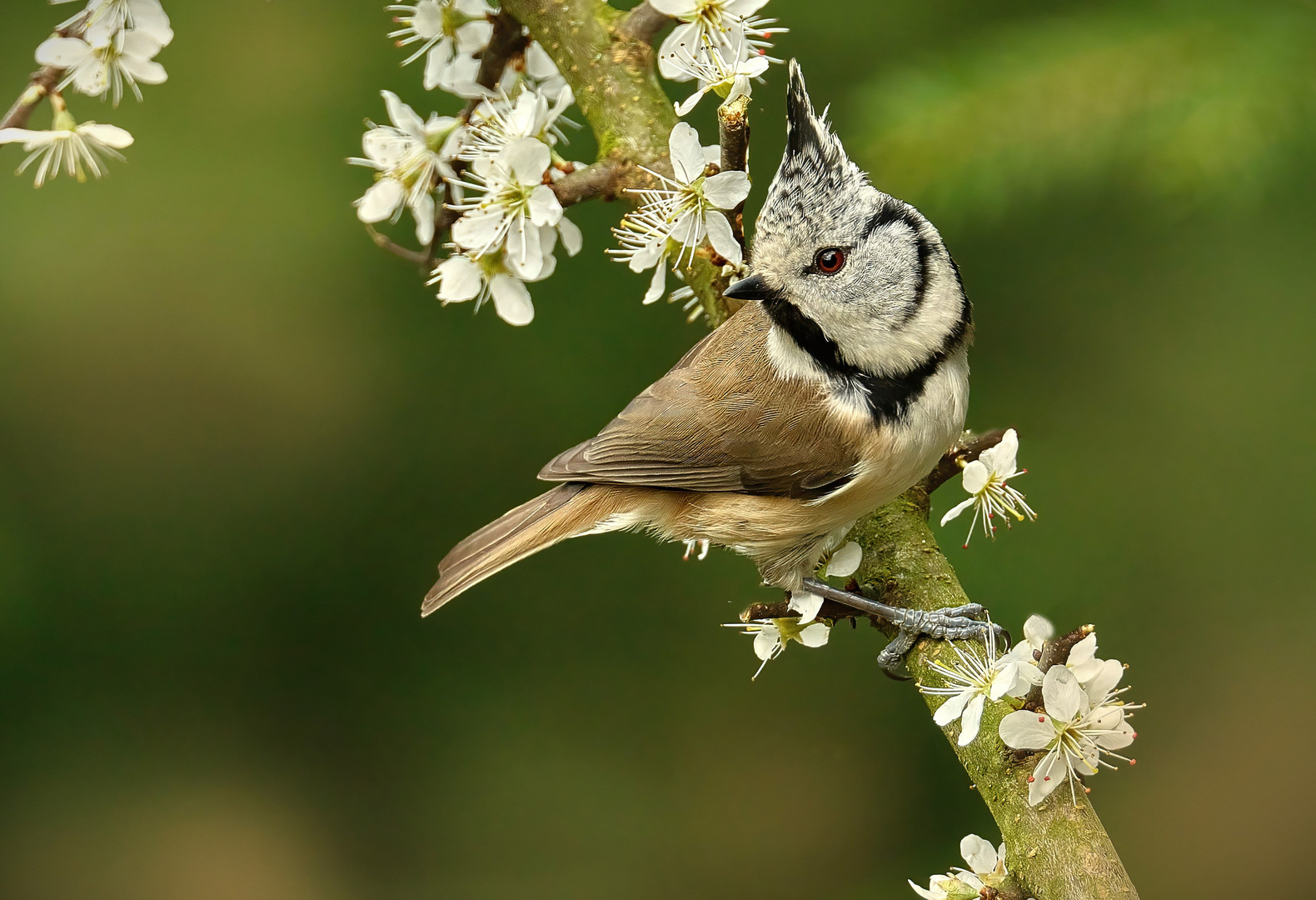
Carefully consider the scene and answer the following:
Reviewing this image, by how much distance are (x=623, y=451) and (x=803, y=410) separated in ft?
1.05

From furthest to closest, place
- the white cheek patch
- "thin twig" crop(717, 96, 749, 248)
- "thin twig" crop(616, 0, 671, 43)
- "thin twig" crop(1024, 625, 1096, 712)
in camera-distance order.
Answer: the white cheek patch < "thin twig" crop(616, 0, 671, 43) < "thin twig" crop(717, 96, 749, 248) < "thin twig" crop(1024, 625, 1096, 712)

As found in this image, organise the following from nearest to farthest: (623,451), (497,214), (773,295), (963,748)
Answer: (963,748) < (497,214) < (773,295) < (623,451)

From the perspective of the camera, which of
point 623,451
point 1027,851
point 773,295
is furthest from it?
point 623,451

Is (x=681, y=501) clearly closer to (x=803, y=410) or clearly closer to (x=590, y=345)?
(x=803, y=410)

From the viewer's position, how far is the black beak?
61.3 inches

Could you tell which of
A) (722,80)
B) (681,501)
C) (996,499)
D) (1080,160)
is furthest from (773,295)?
(1080,160)

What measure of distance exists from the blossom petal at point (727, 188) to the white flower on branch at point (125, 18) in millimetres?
689

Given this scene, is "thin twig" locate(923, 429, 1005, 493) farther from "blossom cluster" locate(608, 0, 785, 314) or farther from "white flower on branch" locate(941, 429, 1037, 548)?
"blossom cluster" locate(608, 0, 785, 314)

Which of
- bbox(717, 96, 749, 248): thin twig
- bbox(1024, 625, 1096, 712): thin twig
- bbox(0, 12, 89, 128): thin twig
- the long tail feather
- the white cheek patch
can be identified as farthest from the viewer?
the long tail feather

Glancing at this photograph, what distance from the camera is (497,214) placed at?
1502mm

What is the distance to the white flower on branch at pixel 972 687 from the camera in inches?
49.0

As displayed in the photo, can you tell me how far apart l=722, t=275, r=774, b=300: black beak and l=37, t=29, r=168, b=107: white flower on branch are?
0.76 m

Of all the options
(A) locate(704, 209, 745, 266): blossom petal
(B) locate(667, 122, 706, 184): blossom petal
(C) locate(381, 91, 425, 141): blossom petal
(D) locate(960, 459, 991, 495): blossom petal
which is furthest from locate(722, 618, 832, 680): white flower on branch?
(C) locate(381, 91, 425, 141): blossom petal

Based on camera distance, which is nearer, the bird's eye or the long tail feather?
the bird's eye
